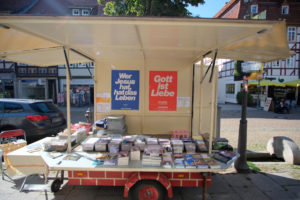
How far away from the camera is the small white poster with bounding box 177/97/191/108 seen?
4.23m

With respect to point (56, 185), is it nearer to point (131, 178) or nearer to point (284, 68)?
point (131, 178)

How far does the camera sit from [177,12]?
802cm

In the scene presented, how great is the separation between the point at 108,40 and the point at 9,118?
16.7ft

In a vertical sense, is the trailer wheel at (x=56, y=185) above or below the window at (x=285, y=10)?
below

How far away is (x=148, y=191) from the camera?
2.65 meters

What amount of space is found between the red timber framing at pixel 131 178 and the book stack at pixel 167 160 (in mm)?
192

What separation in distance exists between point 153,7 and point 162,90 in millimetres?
5269

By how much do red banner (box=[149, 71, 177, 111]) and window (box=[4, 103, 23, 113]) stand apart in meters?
4.64

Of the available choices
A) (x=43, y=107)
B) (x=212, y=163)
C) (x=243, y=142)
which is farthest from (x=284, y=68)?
(x=43, y=107)

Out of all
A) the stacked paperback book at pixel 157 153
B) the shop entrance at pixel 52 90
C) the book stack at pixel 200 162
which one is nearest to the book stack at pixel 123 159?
the stacked paperback book at pixel 157 153

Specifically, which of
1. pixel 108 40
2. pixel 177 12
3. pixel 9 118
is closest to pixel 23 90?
pixel 9 118

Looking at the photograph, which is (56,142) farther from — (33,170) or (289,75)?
(289,75)

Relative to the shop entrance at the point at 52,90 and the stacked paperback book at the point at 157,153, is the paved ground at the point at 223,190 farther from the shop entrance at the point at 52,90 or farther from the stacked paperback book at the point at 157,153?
the shop entrance at the point at 52,90

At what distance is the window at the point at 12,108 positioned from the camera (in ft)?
17.9
